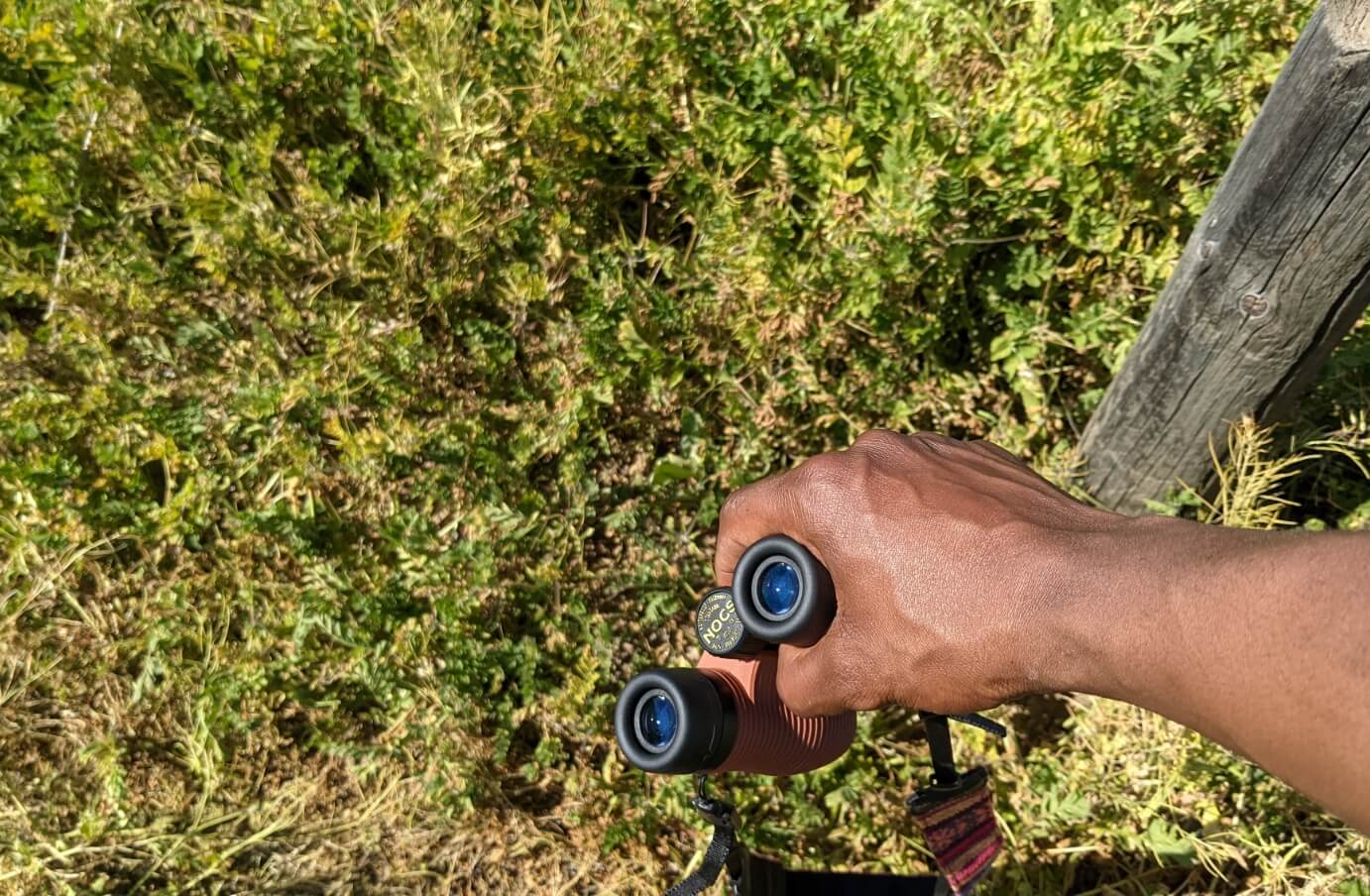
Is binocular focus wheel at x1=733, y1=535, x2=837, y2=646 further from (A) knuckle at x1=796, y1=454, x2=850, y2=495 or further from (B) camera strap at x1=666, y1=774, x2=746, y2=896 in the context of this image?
(B) camera strap at x1=666, y1=774, x2=746, y2=896

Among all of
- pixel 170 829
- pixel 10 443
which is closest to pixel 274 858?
pixel 170 829

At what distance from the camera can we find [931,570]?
145 centimetres

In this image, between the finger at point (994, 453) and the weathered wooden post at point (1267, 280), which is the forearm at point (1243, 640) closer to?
the finger at point (994, 453)

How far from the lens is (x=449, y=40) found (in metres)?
3.52

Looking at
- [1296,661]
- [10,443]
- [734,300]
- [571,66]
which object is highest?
[571,66]

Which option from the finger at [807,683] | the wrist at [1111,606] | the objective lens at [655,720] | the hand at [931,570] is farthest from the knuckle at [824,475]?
the objective lens at [655,720]

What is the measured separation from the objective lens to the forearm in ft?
2.40

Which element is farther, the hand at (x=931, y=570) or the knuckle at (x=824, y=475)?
the knuckle at (x=824, y=475)

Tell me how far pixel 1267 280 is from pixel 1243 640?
4.51ft

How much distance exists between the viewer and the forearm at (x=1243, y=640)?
1064 mm

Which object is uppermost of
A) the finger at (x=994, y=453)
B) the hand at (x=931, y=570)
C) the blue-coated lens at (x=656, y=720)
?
the finger at (x=994, y=453)

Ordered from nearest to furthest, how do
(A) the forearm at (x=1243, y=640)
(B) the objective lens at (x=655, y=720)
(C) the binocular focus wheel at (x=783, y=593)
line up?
(A) the forearm at (x=1243, y=640) → (C) the binocular focus wheel at (x=783, y=593) → (B) the objective lens at (x=655, y=720)

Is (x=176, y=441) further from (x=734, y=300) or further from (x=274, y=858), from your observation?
(x=734, y=300)

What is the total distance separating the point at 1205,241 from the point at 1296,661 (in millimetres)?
1476
